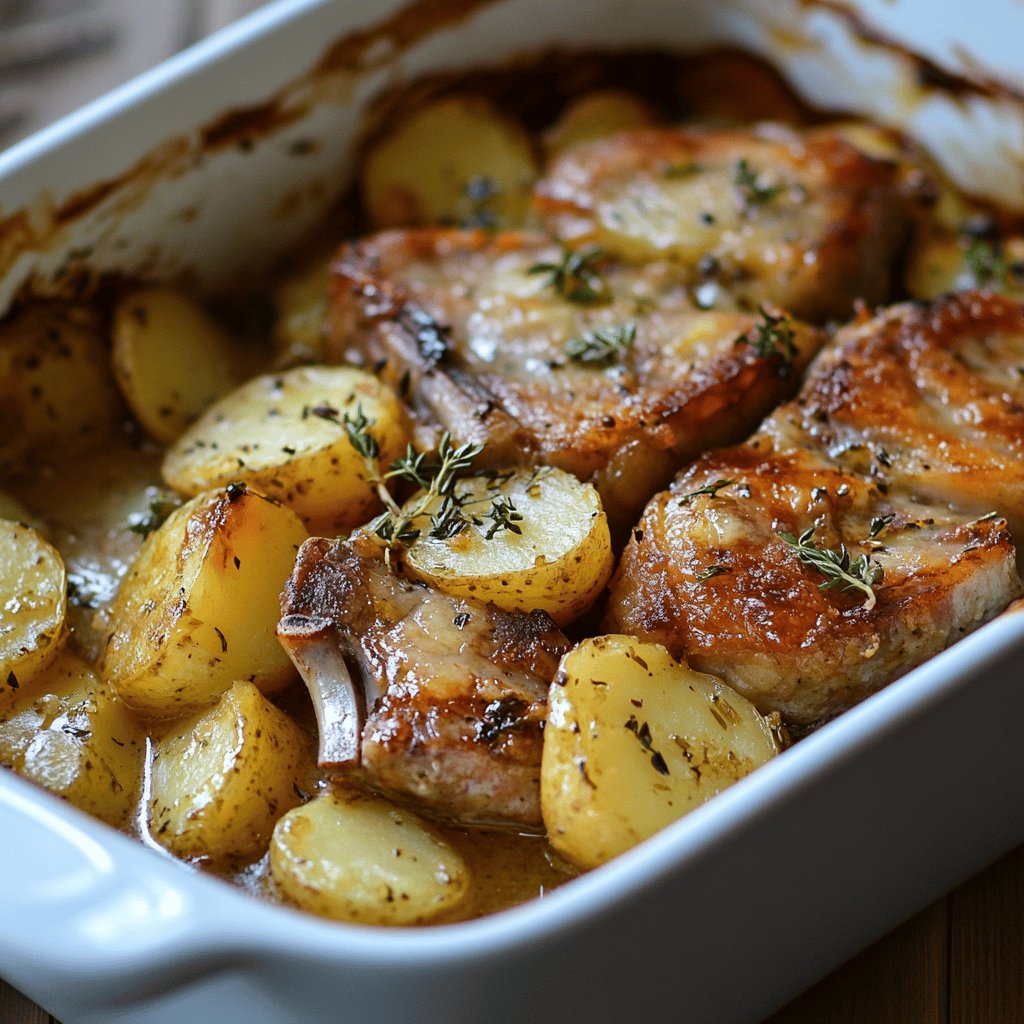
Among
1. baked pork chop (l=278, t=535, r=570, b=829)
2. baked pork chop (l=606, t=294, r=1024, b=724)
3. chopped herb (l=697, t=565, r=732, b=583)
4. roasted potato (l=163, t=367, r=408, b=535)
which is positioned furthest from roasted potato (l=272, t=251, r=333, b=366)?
chopped herb (l=697, t=565, r=732, b=583)

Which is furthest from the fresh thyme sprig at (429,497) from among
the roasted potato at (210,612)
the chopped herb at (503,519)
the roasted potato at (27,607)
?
the roasted potato at (27,607)

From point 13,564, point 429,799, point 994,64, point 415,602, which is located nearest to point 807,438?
→ point 415,602

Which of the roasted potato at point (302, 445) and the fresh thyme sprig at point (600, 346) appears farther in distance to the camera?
the fresh thyme sprig at point (600, 346)

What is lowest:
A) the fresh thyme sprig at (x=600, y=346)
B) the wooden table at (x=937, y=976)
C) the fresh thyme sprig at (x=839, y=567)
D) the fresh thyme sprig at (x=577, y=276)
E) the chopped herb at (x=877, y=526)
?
the wooden table at (x=937, y=976)

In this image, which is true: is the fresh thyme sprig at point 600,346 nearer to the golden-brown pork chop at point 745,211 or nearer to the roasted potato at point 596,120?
the golden-brown pork chop at point 745,211

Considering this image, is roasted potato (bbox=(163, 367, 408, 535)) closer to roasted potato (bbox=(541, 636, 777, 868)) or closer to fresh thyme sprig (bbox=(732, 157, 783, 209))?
roasted potato (bbox=(541, 636, 777, 868))

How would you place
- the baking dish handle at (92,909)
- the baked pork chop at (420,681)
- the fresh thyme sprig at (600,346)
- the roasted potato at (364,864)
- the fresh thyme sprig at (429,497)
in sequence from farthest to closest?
the fresh thyme sprig at (600,346), the fresh thyme sprig at (429,497), the baked pork chop at (420,681), the roasted potato at (364,864), the baking dish handle at (92,909)
